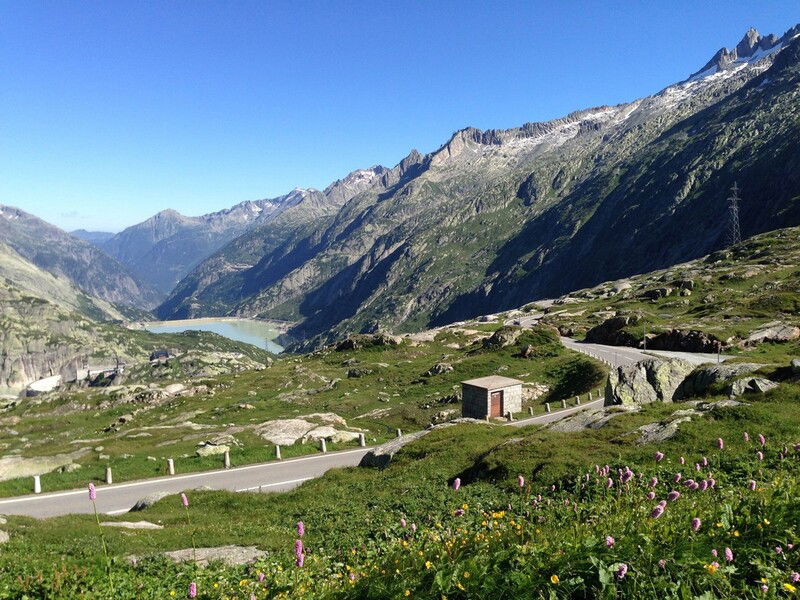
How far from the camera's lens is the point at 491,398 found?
44.3 meters

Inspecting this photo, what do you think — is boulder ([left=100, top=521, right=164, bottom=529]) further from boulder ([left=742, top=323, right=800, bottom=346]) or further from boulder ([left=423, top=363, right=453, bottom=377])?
boulder ([left=742, top=323, right=800, bottom=346])

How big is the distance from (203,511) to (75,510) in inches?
407

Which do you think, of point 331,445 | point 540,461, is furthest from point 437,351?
point 540,461

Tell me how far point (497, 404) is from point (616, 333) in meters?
36.1

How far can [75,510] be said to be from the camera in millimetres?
26594

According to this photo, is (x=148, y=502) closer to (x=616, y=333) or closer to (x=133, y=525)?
(x=133, y=525)

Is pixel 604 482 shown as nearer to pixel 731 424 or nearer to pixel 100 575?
pixel 731 424

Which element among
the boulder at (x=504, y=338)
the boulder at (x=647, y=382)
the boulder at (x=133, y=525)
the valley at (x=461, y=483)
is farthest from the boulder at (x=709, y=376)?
the boulder at (x=504, y=338)

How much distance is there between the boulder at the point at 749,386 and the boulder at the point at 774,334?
33681mm

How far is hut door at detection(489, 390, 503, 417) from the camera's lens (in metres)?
44.4

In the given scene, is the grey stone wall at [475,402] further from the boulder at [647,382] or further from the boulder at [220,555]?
the boulder at [220,555]

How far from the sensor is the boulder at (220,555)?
37.1ft

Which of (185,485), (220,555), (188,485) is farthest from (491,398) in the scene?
(220,555)

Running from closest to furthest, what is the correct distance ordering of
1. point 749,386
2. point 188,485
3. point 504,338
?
point 749,386 < point 188,485 < point 504,338
